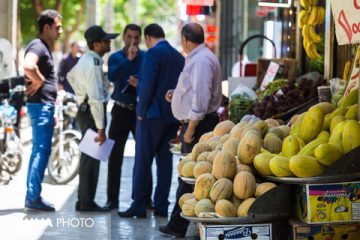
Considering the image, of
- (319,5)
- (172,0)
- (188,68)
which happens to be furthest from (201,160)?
(172,0)

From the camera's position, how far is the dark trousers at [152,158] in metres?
10.5

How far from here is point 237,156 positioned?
7.04 meters

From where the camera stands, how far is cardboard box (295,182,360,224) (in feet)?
20.9

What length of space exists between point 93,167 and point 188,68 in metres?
2.28

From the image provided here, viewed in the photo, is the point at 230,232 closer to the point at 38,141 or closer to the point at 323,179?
the point at 323,179

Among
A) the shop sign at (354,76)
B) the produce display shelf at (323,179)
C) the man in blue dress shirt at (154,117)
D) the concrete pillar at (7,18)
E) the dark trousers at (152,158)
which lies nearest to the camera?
the produce display shelf at (323,179)

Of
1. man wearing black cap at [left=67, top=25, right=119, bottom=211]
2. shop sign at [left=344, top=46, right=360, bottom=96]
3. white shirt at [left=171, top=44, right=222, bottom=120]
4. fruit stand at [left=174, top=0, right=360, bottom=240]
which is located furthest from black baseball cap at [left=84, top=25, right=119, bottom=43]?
fruit stand at [left=174, top=0, right=360, bottom=240]

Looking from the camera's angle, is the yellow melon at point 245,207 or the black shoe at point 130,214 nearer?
the yellow melon at point 245,207

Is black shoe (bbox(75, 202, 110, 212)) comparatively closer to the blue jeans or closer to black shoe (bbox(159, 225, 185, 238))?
the blue jeans

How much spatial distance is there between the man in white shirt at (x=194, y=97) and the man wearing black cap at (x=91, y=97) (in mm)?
1412

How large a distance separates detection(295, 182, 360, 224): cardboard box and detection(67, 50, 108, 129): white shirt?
471 centimetres

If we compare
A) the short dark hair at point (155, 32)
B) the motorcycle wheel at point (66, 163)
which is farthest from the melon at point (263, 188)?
the motorcycle wheel at point (66, 163)

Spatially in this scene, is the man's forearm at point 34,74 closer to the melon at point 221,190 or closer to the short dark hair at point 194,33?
the short dark hair at point 194,33

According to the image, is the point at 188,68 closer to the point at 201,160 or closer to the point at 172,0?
the point at 201,160
